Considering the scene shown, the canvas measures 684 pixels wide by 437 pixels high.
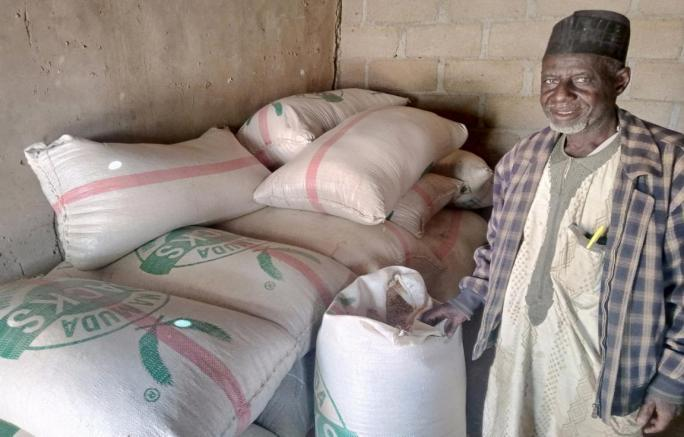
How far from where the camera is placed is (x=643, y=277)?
31.3 inches

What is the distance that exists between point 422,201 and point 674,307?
86 centimetres

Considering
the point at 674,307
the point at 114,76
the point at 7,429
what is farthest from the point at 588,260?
the point at 114,76

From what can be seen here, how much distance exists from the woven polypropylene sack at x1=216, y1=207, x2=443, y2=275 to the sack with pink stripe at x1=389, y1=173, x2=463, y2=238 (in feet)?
0.11

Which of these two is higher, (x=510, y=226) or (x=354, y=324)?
(x=510, y=226)

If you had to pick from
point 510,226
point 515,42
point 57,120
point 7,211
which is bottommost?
point 7,211

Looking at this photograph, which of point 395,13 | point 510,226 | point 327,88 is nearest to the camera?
point 510,226

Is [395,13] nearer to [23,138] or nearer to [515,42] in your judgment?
[515,42]

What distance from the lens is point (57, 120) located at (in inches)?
48.6

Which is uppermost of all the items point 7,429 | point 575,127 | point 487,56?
point 487,56

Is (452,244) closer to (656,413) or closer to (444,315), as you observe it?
(444,315)

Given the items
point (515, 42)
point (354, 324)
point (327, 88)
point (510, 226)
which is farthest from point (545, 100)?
point (327, 88)

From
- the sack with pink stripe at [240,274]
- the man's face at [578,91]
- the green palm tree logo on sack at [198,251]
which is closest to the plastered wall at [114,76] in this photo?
the sack with pink stripe at [240,274]

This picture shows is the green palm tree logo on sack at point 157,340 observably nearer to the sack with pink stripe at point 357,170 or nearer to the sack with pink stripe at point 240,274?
the sack with pink stripe at point 240,274

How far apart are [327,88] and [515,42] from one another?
2.95ft
